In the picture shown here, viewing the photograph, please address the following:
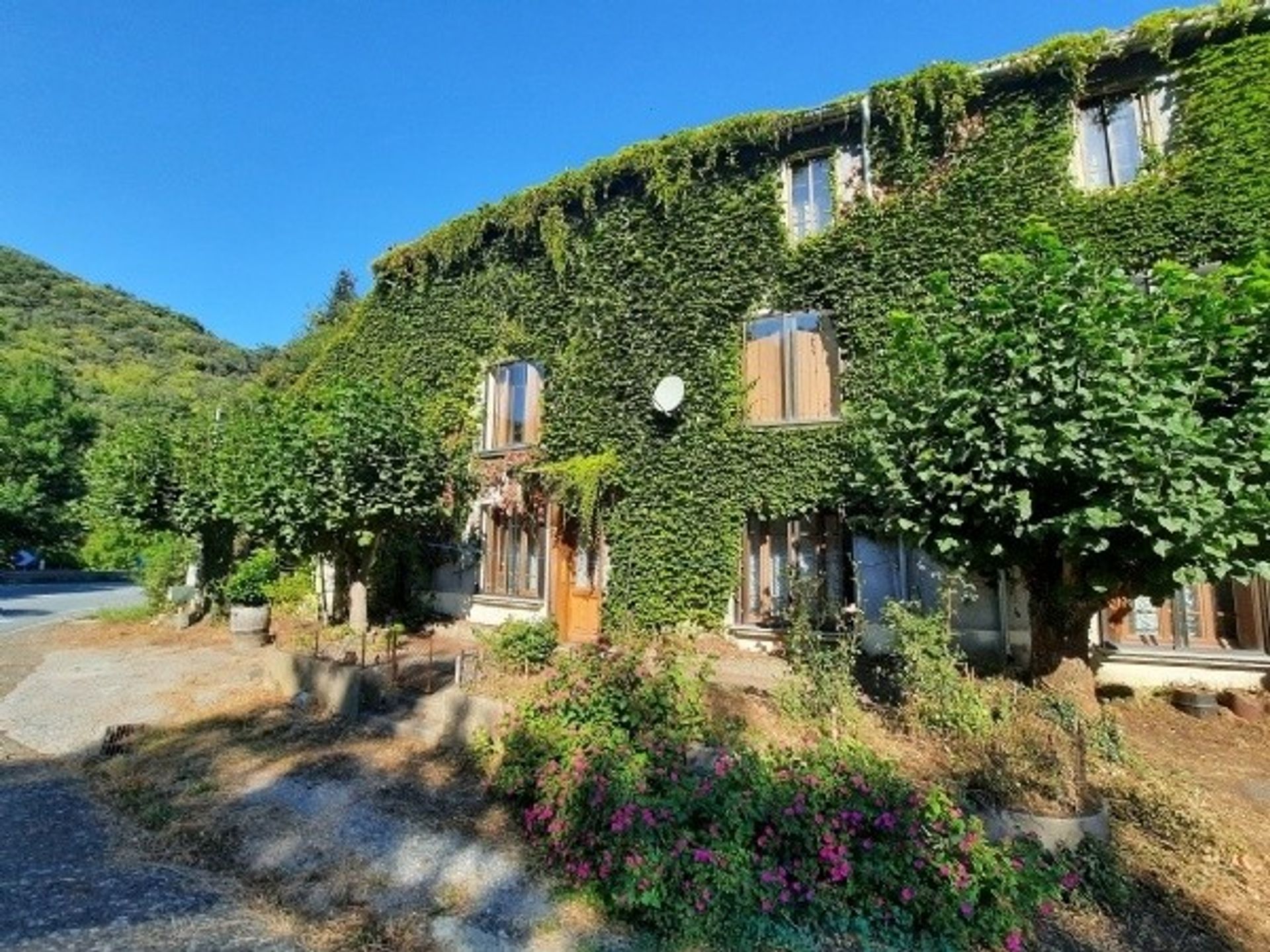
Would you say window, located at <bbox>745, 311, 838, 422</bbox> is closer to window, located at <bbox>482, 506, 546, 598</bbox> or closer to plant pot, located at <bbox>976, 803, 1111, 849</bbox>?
window, located at <bbox>482, 506, 546, 598</bbox>

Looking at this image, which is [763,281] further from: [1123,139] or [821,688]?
[821,688]

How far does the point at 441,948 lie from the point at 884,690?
19.1ft

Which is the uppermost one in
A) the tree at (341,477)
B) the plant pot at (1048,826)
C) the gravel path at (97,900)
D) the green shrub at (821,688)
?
the tree at (341,477)

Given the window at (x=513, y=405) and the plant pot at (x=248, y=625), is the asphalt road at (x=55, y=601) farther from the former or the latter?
the window at (x=513, y=405)

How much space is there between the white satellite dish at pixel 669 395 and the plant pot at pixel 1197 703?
7819mm

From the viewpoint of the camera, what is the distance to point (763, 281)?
11320mm

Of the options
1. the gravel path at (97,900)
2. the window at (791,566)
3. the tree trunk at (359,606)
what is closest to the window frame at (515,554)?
the tree trunk at (359,606)

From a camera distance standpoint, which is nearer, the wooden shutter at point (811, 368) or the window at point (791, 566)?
the window at point (791, 566)

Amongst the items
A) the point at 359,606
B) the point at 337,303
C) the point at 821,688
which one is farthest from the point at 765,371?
the point at 337,303

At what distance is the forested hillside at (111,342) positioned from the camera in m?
46.1

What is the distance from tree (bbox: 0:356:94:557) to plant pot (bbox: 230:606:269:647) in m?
23.7

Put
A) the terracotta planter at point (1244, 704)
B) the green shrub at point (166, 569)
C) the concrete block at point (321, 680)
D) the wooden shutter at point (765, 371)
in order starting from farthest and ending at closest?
1. the green shrub at point (166, 569)
2. the wooden shutter at point (765, 371)
3. the terracotta planter at point (1244, 704)
4. the concrete block at point (321, 680)

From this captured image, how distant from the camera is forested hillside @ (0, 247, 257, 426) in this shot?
151ft

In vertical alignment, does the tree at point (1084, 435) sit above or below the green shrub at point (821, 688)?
above
